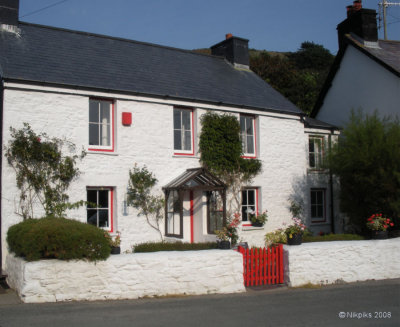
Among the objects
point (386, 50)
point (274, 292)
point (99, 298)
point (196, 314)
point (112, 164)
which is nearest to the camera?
point (196, 314)

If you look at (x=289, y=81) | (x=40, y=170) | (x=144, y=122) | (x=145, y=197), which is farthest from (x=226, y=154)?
(x=289, y=81)

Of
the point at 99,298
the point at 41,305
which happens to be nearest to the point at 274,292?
the point at 99,298

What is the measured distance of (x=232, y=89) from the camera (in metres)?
17.5

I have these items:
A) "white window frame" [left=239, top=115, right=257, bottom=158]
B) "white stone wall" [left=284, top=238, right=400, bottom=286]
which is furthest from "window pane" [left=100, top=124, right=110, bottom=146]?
"white stone wall" [left=284, top=238, right=400, bottom=286]

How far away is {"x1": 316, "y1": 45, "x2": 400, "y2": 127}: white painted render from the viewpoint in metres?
18.4

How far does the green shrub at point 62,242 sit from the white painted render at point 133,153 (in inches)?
124

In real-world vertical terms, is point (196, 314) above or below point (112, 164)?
below

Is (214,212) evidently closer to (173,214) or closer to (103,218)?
(173,214)

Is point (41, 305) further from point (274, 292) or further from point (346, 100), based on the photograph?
point (346, 100)

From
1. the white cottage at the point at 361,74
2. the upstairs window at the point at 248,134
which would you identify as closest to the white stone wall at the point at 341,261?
the upstairs window at the point at 248,134

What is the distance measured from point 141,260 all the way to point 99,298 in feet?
3.73

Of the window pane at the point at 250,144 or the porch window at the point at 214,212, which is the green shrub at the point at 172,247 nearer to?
the porch window at the point at 214,212

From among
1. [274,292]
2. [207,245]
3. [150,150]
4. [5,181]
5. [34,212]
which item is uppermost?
[150,150]

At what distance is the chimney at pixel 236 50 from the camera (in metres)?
20.2
